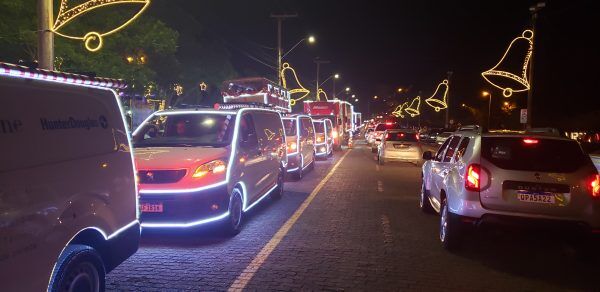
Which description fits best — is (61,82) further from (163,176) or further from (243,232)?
(243,232)

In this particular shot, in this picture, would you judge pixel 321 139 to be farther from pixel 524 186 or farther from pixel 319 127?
pixel 524 186

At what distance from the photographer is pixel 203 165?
6.75m

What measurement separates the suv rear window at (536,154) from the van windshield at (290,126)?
27.1 feet

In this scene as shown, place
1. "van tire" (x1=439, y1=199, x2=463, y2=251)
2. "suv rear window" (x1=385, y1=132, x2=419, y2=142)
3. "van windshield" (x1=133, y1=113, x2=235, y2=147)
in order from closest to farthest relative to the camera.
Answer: "van tire" (x1=439, y1=199, x2=463, y2=251) < "van windshield" (x1=133, y1=113, x2=235, y2=147) < "suv rear window" (x1=385, y1=132, x2=419, y2=142)

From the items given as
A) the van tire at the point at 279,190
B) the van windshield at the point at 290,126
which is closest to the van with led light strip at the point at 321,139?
the van windshield at the point at 290,126

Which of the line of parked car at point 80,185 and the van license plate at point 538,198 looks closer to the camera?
the line of parked car at point 80,185

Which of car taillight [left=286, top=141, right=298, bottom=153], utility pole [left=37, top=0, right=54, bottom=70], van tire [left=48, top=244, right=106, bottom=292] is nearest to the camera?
van tire [left=48, top=244, right=106, bottom=292]

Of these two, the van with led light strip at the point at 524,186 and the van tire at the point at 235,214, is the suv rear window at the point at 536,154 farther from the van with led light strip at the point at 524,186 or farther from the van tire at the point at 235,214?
the van tire at the point at 235,214

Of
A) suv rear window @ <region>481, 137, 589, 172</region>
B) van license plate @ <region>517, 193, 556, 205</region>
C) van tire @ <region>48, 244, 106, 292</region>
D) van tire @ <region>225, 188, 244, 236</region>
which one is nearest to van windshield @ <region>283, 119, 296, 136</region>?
van tire @ <region>225, 188, 244, 236</region>

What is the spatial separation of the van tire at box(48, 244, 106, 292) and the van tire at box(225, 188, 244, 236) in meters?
2.92

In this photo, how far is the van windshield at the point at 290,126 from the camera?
14312 mm

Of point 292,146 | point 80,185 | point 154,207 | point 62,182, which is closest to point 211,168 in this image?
point 154,207

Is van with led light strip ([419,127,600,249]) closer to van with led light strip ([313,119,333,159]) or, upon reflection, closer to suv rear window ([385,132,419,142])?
suv rear window ([385,132,419,142])

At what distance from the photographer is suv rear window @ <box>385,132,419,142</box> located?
1906 centimetres
